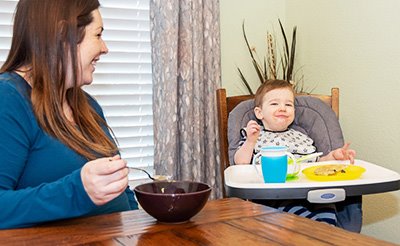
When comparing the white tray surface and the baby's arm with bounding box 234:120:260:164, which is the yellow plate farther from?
the baby's arm with bounding box 234:120:260:164

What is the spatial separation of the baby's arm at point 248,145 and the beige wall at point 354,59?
2.48 feet

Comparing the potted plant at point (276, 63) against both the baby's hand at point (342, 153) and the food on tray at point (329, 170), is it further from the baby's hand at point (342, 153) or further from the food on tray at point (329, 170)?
the food on tray at point (329, 170)

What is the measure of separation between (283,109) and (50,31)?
1269 mm

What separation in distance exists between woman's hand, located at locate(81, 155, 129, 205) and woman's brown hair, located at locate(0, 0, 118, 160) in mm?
265

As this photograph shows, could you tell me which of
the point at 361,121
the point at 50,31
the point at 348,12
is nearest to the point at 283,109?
the point at 361,121

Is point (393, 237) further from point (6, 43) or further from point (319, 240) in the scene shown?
point (6, 43)

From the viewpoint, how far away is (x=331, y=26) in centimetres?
281

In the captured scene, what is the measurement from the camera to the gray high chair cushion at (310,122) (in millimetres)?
2279

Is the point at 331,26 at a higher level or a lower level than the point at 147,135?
higher

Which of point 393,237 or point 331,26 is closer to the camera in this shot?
point 393,237

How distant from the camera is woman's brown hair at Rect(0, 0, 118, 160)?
131 cm

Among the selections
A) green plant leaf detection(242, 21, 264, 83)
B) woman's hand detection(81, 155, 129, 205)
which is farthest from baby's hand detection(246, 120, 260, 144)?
woman's hand detection(81, 155, 129, 205)

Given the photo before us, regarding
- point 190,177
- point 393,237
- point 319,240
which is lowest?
point 393,237

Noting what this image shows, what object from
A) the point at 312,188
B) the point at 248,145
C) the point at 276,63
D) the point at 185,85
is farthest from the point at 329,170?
the point at 276,63
